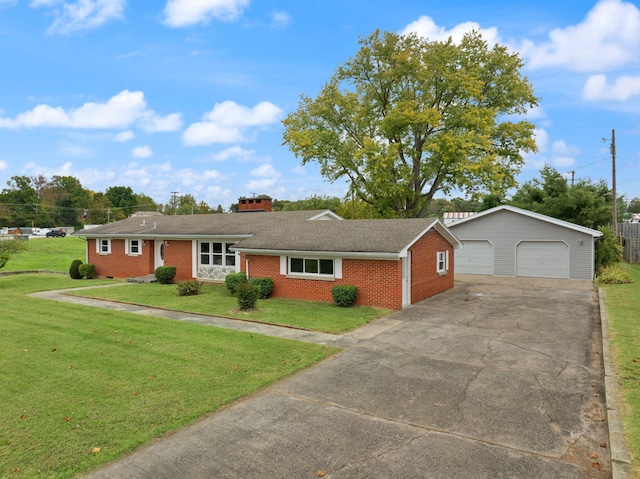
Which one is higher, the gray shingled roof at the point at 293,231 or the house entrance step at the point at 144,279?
the gray shingled roof at the point at 293,231

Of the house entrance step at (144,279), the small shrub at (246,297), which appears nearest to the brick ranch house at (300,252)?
the house entrance step at (144,279)

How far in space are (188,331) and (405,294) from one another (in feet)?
27.0

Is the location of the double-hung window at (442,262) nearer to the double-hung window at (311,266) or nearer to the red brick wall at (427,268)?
the red brick wall at (427,268)

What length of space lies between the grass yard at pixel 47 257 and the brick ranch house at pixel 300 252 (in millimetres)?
9979

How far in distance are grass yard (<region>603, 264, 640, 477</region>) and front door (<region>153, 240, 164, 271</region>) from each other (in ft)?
70.2

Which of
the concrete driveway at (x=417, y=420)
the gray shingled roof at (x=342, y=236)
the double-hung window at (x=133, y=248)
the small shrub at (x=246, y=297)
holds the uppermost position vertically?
the gray shingled roof at (x=342, y=236)

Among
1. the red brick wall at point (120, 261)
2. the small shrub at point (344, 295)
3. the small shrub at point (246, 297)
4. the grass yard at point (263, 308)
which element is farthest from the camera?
the red brick wall at point (120, 261)

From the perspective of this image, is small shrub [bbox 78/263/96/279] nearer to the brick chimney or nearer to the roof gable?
the brick chimney

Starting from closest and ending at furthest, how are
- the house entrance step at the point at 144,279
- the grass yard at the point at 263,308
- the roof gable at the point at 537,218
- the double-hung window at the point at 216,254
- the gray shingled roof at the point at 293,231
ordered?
the grass yard at the point at 263,308
the gray shingled roof at the point at 293,231
the double-hung window at the point at 216,254
the house entrance step at the point at 144,279
the roof gable at the point at 537,218

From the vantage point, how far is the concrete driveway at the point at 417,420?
4895mm

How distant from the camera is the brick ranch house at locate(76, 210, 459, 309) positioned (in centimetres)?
1520

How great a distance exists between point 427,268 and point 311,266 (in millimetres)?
5256

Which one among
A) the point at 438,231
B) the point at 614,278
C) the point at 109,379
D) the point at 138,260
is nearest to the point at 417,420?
the point at 109,379

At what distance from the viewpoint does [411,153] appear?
101 ft
